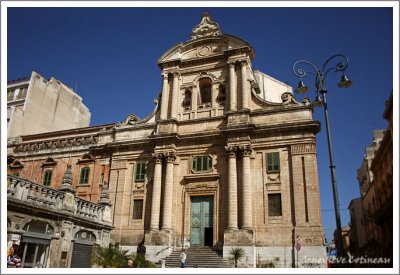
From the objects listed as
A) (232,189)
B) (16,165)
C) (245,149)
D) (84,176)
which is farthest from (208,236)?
(16,165)

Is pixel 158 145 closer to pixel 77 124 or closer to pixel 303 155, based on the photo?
pixel 303 155

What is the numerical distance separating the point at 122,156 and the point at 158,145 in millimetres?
3406

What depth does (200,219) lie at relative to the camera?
22.9 m

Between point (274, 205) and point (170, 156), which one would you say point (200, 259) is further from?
point (170, 156)

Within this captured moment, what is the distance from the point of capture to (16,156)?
3056 cm

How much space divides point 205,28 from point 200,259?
732 inches

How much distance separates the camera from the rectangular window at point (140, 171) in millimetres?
25219

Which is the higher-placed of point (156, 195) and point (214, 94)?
point (214, 94)

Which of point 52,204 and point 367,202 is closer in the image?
point 52,204

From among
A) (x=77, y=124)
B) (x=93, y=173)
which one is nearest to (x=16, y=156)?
(x=93, y=173)

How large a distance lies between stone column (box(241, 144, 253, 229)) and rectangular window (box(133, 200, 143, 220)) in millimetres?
7591

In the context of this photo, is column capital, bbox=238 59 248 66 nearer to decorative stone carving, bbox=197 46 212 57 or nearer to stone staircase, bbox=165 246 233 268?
decorative stone carving, bbox=197 46 212 57

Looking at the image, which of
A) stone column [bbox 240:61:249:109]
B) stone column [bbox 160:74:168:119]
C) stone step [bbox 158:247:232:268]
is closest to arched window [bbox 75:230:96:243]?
stone step [bbox 158:247:232:268]

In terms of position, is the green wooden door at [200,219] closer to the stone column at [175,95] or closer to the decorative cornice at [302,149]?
the decorative cornice at [302,149]
